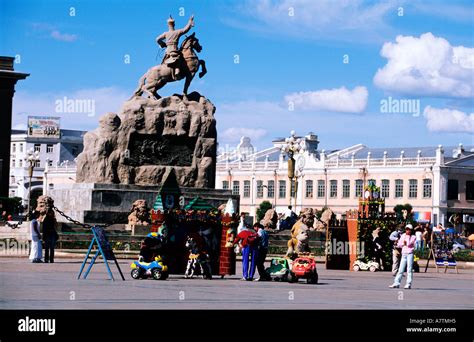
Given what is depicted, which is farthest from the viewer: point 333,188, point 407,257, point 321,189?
point 321,189

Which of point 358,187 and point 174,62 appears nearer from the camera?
point 174,62

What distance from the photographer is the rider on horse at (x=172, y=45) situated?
46.1m

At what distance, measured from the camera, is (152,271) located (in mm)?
24281

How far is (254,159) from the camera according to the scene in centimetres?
11962

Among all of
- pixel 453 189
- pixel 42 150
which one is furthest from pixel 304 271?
pixel 42 150

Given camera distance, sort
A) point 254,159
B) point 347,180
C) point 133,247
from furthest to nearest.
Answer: point 254,159 < point 347,180 < point 133,247

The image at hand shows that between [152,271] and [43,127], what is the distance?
5134 inches

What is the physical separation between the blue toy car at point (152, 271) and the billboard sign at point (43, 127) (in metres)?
126

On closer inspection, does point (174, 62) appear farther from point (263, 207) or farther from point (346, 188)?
point (346, 188)

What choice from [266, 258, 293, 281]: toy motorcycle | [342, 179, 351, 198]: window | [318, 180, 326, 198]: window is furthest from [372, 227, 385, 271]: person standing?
[318, 180, 326, 198]: window
